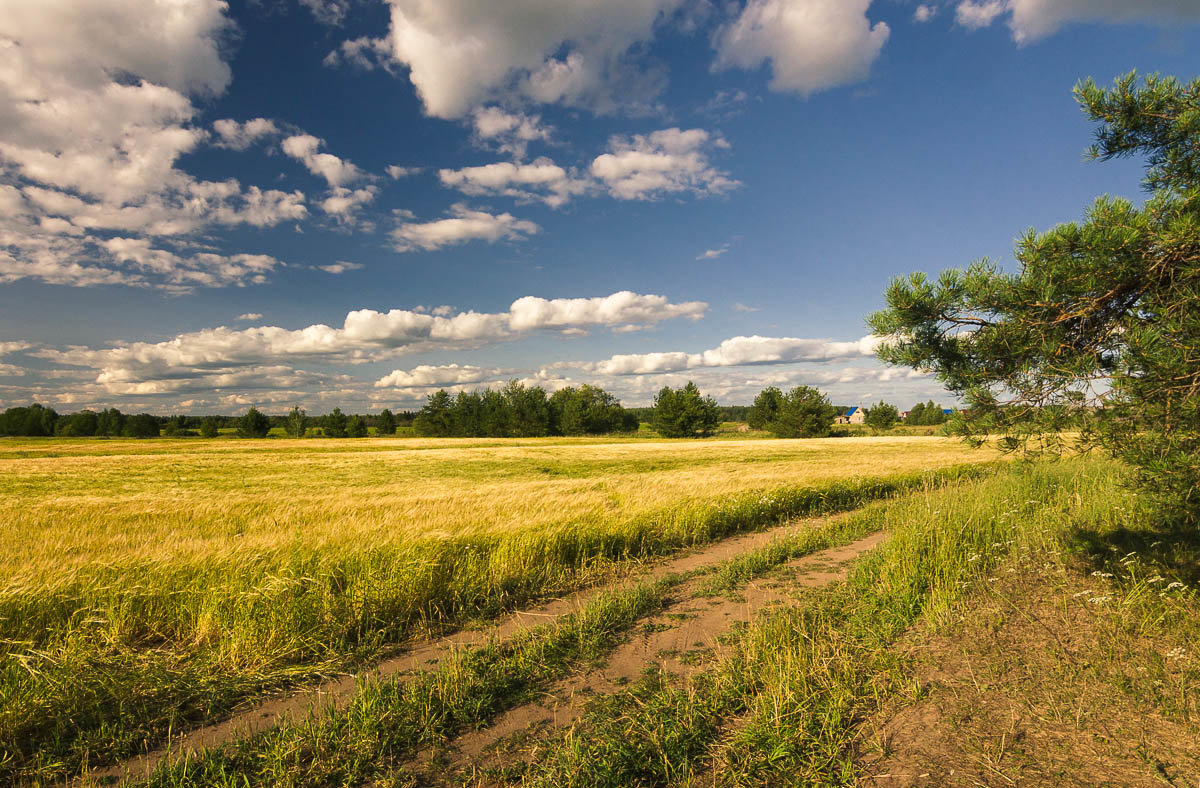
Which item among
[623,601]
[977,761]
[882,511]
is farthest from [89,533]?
[882,511]

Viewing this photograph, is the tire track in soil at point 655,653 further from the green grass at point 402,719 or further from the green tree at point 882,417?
the green tree at point 882,417

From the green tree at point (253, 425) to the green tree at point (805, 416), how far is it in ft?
361

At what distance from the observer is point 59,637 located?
4.85m

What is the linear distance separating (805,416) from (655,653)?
86670 mm

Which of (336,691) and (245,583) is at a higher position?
(245,583)

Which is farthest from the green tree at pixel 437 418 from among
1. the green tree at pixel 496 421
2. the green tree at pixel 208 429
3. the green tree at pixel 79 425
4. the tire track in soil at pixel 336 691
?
the tire track in soil at pixel 336 691

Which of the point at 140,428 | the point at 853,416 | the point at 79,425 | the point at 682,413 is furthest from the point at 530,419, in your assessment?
the point at 853,416

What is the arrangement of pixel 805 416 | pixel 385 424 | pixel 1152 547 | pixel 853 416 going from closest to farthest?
1. pixel 1152 547
2. pixel 805 416
3. pixel 385 424
4. pixel 853 416

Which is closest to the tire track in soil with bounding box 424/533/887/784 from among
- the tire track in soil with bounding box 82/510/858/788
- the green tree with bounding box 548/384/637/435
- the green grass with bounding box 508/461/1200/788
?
the green grass with bounding box 508/461/1200/788

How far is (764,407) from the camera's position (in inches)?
3935

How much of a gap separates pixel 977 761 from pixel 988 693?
944 mm

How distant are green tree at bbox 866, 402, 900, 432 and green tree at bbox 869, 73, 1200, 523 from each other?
10709 cm

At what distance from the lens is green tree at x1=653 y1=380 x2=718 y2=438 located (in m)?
88.1

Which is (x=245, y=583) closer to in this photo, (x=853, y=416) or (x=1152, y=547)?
(x=1152, y=547)
